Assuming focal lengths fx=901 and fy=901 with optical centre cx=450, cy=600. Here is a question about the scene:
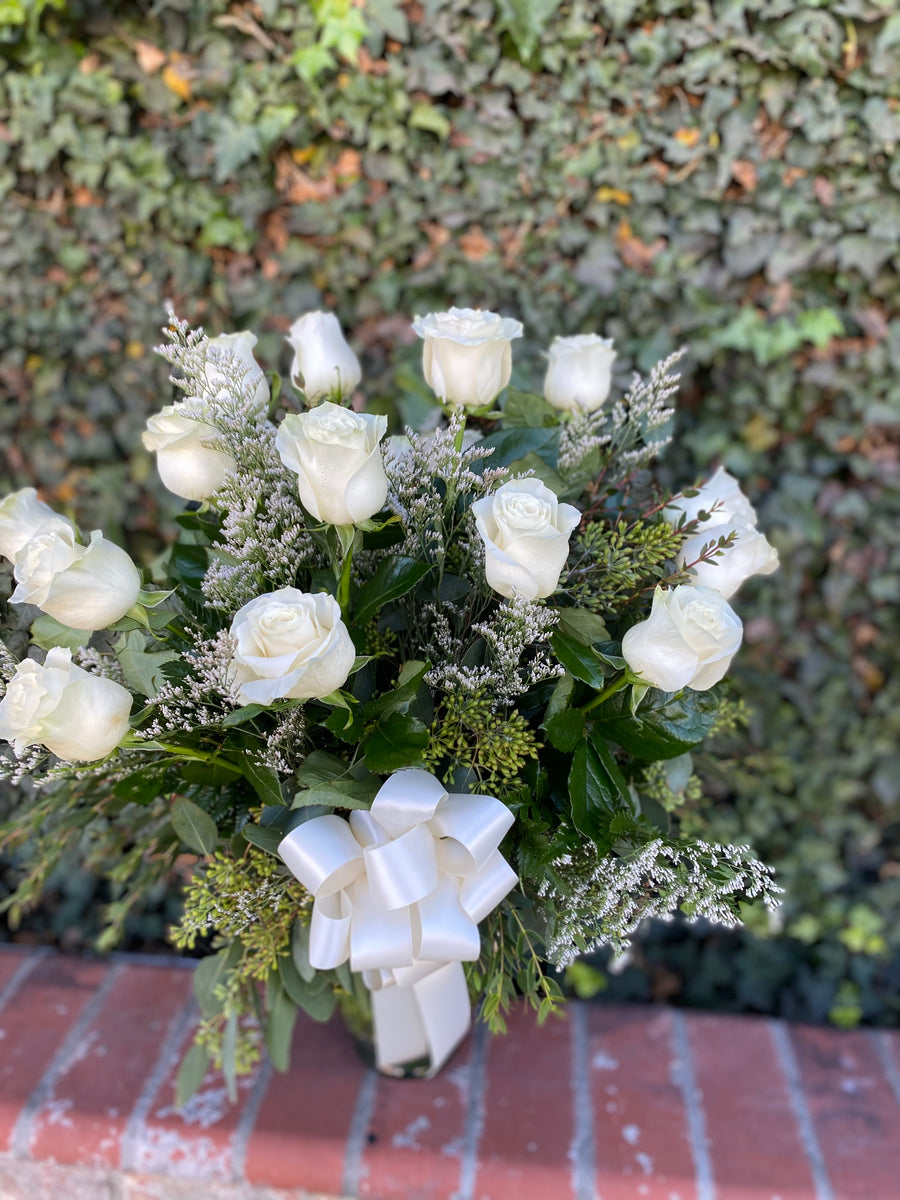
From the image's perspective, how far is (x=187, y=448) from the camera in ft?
2.56

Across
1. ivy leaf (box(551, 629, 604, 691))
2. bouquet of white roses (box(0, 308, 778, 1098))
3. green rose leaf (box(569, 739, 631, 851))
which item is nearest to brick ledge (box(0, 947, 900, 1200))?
bouquet of white roses (box(0, 308, 778, 1098))

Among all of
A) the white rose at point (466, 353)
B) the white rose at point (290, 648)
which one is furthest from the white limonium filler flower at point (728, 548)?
the white rose at point (290, 648)

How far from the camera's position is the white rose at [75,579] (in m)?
0.66

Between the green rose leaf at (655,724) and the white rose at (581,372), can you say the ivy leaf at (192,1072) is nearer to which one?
the green rose leaf at (655,724)

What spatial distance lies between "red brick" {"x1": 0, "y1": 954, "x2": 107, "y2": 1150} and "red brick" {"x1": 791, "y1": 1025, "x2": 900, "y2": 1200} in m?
1.01

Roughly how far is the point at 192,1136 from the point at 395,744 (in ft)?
2.28

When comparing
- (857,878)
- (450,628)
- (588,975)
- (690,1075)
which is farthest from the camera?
(857,878)

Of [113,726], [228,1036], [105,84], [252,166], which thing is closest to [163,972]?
[228,1036]

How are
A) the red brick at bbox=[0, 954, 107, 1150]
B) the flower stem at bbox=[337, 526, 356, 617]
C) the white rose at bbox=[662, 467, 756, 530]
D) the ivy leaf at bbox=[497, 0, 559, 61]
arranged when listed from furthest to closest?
the ivy leaf at bbox=[497, 0, 559, 61]
the red brick at bbox=[0, 954, 107, 1150]
the white rose at bbox=[662, 467, 756, 530]
the flower stem at bbox=[337, 526, 356, 617]

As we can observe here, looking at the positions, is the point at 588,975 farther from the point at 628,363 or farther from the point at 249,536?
the point at 249,536

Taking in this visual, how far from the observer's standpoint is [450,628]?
85cm

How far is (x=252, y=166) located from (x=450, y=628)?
1105mm

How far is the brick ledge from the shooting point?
3.47ft

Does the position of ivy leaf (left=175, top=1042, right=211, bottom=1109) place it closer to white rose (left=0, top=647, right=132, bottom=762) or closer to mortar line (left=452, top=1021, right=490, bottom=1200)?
mortar line (left=452, top=1021, right=490, bottom=1200)
